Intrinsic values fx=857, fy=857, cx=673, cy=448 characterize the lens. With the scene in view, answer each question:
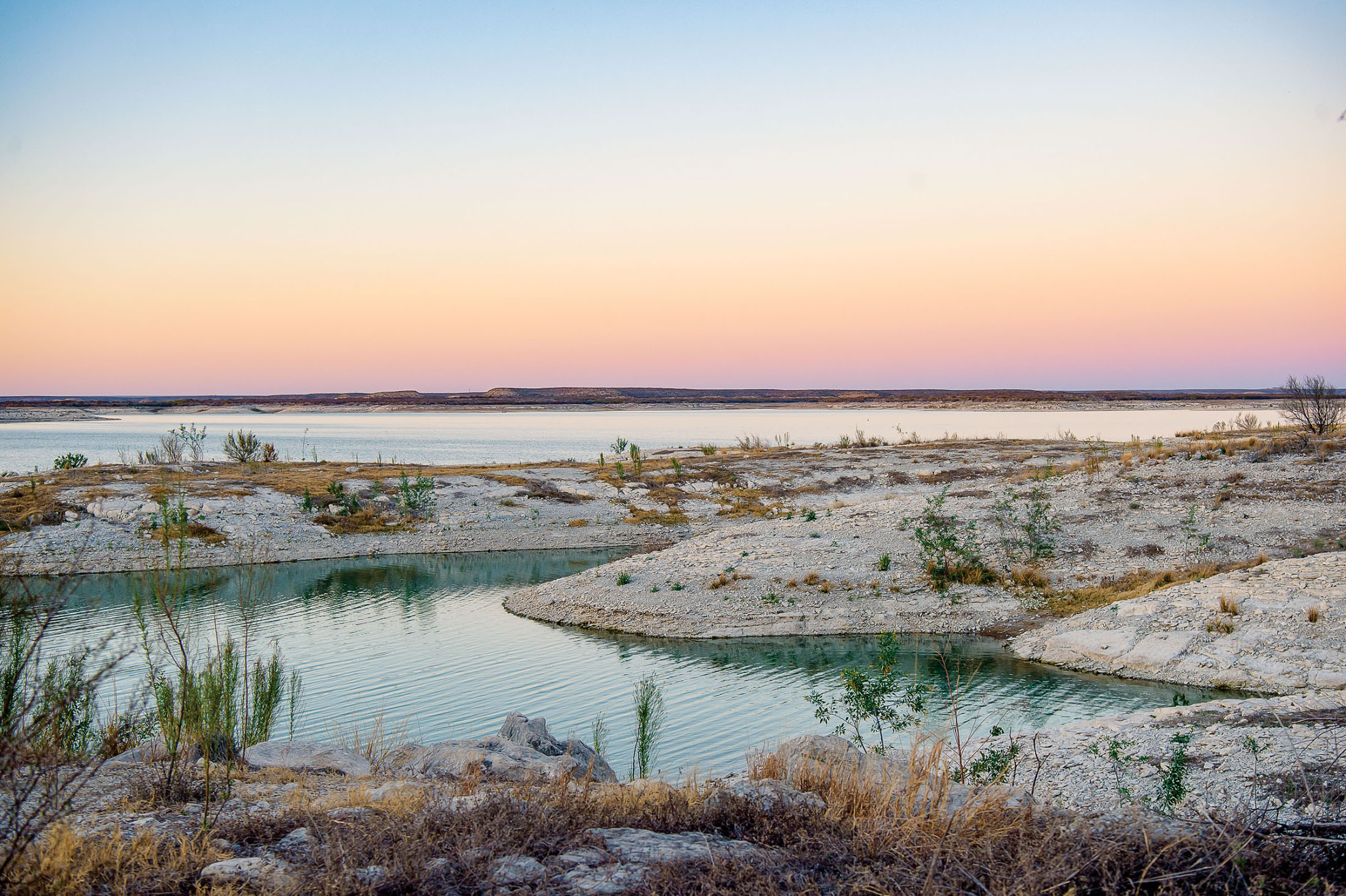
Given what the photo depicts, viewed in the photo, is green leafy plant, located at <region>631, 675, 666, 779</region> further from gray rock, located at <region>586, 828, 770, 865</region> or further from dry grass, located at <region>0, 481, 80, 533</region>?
dry grass, located at <region>0, 481, 80, 533</region>

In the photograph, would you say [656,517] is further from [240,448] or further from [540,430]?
[540,430]

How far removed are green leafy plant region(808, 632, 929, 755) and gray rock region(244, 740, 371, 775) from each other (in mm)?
4638

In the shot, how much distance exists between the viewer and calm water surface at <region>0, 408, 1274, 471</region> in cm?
6131

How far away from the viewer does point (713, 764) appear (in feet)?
33.8

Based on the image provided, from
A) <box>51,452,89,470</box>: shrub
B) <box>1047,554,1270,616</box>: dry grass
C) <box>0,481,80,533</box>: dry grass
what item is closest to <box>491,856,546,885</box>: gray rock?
<box>1047,554,1270,616</box>: dry grass

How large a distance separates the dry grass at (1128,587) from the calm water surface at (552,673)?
2.38 m

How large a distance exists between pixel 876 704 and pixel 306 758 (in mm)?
5726

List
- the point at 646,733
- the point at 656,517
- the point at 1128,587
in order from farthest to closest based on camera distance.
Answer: the point at 656,517, the point at 1128,587, the point at 646,733

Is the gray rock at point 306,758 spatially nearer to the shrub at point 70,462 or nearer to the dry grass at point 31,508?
the dry grass at point 31,508

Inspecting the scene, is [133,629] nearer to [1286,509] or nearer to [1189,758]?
[1189,758]

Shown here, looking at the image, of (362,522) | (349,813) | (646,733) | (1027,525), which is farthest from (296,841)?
(362,522)

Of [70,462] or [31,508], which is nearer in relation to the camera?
[31,508]

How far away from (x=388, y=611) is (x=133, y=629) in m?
5.22

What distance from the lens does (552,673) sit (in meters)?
15.1
